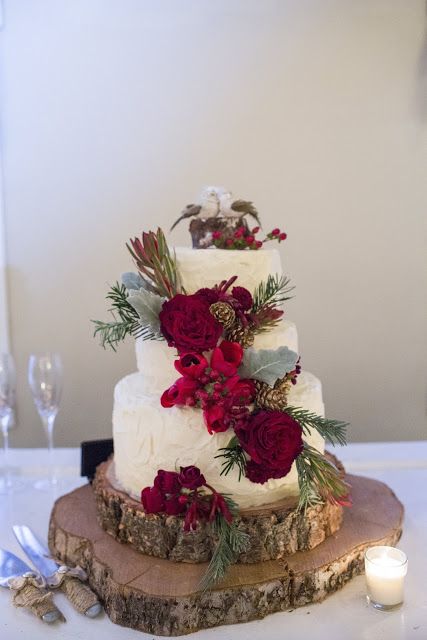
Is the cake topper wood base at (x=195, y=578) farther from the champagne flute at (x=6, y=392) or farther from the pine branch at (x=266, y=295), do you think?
the pine branch at (x=266, y=295)

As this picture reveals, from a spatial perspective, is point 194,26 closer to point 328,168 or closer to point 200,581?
point 328,168

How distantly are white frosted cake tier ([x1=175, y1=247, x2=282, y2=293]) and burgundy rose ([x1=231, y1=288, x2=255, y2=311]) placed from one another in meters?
0.08

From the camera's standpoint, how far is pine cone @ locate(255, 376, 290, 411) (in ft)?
3.77

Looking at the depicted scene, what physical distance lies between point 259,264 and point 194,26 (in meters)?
1.52

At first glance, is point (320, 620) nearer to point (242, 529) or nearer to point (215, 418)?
point (242, 529)

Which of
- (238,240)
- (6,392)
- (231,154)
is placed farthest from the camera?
(231,154)

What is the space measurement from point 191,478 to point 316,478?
0.27 meters

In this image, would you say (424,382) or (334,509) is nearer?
(334,509)

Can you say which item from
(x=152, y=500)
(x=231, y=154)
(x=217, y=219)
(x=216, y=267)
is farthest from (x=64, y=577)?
(x=231, y=154)

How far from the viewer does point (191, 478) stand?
1112 millimetres

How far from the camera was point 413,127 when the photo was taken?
2414mm

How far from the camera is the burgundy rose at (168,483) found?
44.2 inches

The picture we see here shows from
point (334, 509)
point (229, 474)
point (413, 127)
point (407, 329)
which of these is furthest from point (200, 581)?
point (413, 127)

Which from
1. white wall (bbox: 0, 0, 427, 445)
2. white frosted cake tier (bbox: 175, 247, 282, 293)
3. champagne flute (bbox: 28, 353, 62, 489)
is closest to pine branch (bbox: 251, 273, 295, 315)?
white frosted cake tier (bbox: 175, 247, 282, 293)
